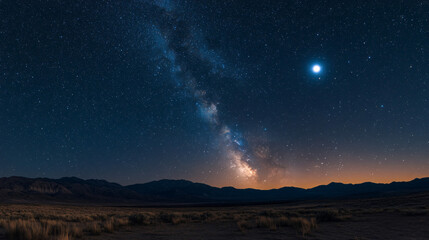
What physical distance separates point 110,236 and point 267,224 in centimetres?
712

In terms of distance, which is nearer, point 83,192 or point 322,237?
point 322,237

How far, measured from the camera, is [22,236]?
8.27m

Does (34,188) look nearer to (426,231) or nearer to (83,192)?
(83,192)

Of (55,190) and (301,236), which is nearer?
(301,236)

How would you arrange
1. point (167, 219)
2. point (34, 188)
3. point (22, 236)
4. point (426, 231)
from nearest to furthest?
point (22, 236)
point (426, 231)
point (167, 219)
point (34, 188)

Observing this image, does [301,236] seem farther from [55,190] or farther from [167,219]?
[55,190]

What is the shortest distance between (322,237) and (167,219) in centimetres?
1043

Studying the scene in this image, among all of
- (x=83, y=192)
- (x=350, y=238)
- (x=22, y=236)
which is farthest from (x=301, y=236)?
(x=83, y=192)

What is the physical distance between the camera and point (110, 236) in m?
10.4

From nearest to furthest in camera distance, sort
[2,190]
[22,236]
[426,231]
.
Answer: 1. [22,236]
2. [426,231]
3. [2,190]

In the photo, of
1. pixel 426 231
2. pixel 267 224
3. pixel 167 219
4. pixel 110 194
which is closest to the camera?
pixel 426 231

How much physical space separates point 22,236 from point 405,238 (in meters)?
12.7

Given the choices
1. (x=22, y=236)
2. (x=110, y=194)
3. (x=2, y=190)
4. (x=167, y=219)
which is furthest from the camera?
(x=110, y=194)

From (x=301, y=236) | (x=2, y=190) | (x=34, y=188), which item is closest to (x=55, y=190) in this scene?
(x=34, y=188)
